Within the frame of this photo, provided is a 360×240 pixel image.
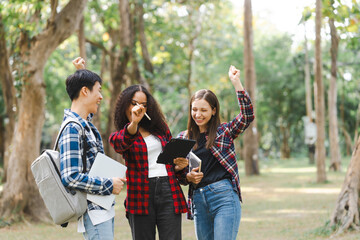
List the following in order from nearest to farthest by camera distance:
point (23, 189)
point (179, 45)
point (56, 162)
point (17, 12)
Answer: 1. point (56, 162)
2. point (23, 189)
3. point (17, 12)
4. point (179, 45)

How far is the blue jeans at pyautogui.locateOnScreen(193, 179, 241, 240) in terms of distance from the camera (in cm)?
457

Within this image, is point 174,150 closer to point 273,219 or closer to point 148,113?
point 148,113

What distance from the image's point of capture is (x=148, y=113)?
4.41m

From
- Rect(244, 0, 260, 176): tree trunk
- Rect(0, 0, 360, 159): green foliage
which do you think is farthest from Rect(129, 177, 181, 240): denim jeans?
Rect(244, 0, 260, 176): tree trunk

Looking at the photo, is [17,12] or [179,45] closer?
[17,12]

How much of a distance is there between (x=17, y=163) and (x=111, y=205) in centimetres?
811

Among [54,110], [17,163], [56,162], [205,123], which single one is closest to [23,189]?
[17,163]

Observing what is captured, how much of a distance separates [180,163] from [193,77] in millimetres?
32477

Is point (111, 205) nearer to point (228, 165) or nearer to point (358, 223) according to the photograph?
point (228, 165)

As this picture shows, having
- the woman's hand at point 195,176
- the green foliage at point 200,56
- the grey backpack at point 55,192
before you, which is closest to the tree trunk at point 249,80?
the green foliage at point 200,56

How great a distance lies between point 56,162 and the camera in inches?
142

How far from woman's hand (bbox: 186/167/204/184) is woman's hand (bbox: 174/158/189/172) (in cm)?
8

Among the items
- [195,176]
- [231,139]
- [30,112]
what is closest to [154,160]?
[195,176]

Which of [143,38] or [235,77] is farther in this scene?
[143,38]
